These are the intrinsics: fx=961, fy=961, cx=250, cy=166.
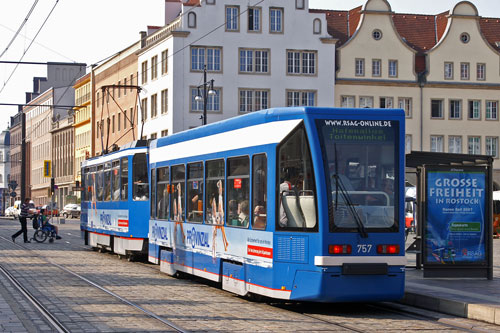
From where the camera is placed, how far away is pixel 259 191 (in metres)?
14.3

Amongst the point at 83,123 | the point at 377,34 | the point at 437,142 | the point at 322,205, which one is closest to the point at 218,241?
the point at 322,205

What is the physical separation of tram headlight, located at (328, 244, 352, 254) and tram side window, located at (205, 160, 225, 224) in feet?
10.6

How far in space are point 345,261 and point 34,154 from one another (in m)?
124

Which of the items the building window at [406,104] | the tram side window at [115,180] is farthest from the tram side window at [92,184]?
the building window at [406,104]

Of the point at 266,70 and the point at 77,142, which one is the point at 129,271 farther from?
the point at 77,142

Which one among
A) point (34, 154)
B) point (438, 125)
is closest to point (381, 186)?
point (438, 125)

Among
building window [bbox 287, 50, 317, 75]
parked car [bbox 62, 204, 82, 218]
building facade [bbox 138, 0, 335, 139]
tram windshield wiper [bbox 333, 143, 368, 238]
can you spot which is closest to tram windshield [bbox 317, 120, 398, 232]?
tram windshield wiper [bbox 333, 143, 368, 238]

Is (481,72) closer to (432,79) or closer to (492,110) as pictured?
(492,110)

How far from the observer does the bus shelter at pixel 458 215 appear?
1770 centimetres

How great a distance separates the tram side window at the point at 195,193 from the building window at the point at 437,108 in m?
55.7

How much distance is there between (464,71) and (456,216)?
55766mm

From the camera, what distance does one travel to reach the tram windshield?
13.3 meters

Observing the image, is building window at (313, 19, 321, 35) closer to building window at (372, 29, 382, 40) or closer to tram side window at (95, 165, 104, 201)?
building window at (372, 29, 382, 40)

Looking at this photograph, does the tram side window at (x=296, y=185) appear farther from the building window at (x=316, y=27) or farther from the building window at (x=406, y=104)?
the building window at (x=406, y=104)
